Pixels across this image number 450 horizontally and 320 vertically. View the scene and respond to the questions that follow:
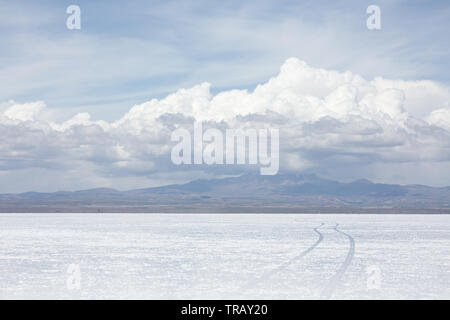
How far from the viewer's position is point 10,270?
23312 mm

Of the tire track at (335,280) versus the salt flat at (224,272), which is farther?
the salt flat at (224,272)

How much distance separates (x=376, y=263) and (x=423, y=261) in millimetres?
2511

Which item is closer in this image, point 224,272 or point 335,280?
point 335,280

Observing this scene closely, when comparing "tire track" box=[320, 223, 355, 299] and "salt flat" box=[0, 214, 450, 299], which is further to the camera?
"salt flat" box=[0, 214, 450, 299]
